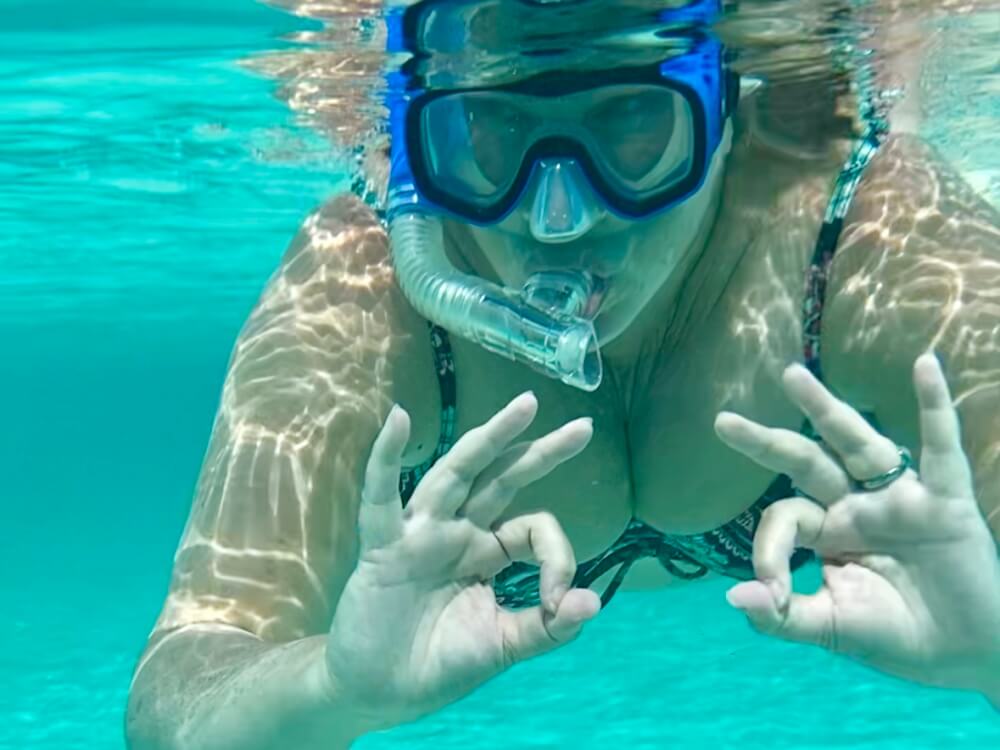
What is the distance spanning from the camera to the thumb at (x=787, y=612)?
2.57m

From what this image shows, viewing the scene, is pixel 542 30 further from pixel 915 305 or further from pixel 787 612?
pixel 787 612

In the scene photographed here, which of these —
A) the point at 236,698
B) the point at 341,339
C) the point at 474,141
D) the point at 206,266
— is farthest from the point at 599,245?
the point at 206,266

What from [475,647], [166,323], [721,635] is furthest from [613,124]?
[166,323]

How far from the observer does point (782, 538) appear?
2684 mm

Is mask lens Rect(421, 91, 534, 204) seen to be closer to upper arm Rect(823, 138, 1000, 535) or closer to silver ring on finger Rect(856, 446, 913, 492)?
upper arm Rect(823, 138, 1000, 535)

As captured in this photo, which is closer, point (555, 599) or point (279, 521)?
point (555, 599)

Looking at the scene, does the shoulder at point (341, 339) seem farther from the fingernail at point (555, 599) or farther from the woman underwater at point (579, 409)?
the fingernail at point (555, 599)

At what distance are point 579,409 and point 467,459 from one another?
4.18 feet

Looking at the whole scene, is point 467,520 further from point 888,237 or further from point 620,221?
point 888,237

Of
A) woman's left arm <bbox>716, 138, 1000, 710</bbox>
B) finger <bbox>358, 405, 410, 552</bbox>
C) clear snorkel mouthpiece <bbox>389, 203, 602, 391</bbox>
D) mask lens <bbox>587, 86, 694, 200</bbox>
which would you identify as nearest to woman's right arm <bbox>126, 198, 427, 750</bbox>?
clear snorkel mouthpiece <bbox>389, 203, 602, 391</bbox>

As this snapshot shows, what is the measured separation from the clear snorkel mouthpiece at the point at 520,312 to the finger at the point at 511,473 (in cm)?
40

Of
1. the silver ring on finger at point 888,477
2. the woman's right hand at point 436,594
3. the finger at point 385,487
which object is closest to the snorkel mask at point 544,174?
the woman's right hand at point 436,594

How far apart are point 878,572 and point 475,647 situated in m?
0.98

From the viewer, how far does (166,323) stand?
108ft
